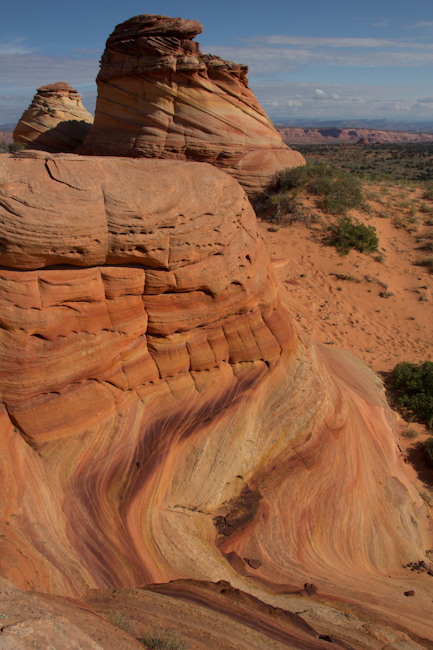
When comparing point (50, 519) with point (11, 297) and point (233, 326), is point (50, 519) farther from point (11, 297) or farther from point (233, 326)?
point (233, 326)

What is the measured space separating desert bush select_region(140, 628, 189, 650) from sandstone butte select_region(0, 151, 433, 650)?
1.37 ft

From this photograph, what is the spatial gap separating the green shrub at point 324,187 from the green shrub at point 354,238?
1661mm

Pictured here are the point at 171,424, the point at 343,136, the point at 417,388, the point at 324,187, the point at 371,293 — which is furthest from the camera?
the point at 343,136

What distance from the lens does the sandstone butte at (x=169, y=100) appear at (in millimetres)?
15266

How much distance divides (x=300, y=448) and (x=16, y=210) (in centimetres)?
476

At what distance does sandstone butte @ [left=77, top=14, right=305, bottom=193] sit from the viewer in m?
15.3

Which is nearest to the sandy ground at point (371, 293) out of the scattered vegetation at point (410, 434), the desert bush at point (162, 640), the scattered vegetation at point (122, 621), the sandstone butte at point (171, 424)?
the scattered vegetation at point (410, 434)

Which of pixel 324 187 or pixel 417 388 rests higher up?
pixel 324 187

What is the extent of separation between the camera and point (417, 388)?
389 inches

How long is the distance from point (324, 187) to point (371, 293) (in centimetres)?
699

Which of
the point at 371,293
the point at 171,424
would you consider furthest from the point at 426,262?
the point at 171,424

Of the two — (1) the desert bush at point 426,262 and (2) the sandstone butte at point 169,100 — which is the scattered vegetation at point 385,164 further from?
(1) the desert bush at point 426,262

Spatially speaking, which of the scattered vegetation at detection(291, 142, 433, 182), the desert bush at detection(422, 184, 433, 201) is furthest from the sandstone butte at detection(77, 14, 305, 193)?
the scattered vegetation at detection(291, 142, 433, 182)

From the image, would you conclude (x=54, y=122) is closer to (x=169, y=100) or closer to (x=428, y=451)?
(x=169, y=100)
